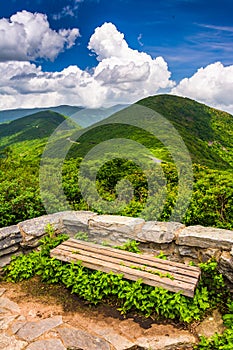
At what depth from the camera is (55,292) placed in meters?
4.17

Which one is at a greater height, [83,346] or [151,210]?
[151,210]

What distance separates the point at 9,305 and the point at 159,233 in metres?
2.18

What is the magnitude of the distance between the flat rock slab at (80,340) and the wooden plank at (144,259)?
1096 mm

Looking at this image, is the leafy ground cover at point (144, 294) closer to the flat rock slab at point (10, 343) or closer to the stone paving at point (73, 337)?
the stone paving at point (73, 337)

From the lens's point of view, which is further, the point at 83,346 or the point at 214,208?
the point at 214,208

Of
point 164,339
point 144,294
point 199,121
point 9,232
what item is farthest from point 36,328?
point 199,121

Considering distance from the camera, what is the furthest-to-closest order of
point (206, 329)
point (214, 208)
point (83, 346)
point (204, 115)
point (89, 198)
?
point (204, 115) → point (89, 198) → point (214, 208) → point (206, 329) → point (83, 346)

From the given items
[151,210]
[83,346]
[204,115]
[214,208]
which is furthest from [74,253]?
[204,115]

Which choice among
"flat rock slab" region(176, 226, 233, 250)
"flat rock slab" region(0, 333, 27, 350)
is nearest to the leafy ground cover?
"flat rock slab" region(176, 226, 233, 250)

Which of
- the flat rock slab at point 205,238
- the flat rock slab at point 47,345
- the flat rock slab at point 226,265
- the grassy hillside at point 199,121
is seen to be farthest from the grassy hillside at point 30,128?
the flat rock slab at point 47,345

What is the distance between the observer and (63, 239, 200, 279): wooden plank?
3799 millimetres

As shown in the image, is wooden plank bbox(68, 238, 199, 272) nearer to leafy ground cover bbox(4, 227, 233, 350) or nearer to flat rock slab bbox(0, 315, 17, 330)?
leafy ground cover bbox(4, 227, 233, 350)

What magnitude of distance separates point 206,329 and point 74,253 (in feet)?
6.31

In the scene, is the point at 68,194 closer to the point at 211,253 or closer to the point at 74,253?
the point at 74,253
